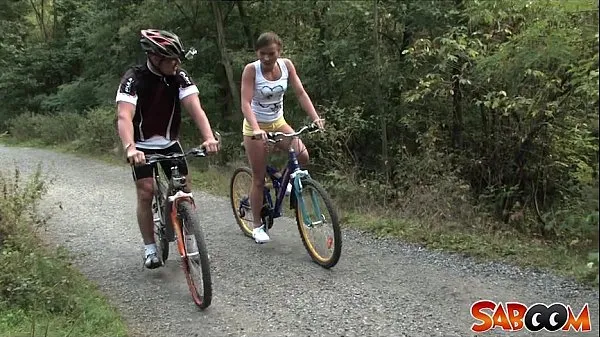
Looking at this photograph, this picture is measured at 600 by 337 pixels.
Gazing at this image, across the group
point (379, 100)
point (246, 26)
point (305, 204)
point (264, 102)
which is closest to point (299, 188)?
point (305, 204)

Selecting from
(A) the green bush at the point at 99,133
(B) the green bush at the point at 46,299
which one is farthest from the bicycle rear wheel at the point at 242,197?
(A) the green bush at the point at 99,133

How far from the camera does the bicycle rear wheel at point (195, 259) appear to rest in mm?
4289

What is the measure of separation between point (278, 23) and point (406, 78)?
5.61 m

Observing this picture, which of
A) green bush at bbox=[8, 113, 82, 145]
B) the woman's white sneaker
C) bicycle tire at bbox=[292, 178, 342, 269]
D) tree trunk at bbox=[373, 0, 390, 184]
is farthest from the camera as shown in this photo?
green bush at bbox=[8, 113, 82, 145]

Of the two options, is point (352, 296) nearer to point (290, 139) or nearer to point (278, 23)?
point (290, 139)

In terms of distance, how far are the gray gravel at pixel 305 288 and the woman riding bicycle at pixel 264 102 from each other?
2.87 feet

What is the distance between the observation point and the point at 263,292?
16.0ft

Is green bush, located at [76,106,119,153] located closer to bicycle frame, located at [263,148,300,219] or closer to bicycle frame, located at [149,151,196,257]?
bicycle frame, located at [263,148,300,219]

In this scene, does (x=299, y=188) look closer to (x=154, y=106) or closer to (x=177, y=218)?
(x=177, y=218)

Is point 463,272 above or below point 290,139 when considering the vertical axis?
below

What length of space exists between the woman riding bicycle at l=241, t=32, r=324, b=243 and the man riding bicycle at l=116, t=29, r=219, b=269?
664mm

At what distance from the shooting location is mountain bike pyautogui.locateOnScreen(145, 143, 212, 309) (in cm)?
433

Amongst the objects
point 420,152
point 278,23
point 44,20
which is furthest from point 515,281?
point 44,20

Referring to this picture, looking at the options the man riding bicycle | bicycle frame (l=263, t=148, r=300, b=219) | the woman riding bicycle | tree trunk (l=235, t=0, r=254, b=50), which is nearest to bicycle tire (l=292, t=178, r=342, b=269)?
bicycle frame (l=263, t=148, r=300, b=219)
